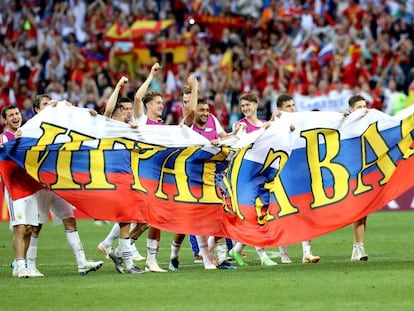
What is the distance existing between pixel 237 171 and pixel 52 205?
8.12 feet

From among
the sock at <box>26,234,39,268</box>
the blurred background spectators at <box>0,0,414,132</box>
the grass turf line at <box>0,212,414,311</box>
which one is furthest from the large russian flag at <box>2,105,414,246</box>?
the blurred background spectators at <box>0,0,414,132</box>

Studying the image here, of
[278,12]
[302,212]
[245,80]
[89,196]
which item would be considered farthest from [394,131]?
[278,12]

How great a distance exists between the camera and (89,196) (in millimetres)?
15617

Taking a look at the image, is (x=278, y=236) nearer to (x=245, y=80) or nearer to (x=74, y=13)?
(x=245, y=80)

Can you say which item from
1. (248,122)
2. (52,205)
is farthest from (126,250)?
(248,122)

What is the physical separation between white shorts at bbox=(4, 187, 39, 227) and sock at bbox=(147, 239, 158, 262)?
1.50 metres

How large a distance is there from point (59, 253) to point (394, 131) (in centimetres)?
625

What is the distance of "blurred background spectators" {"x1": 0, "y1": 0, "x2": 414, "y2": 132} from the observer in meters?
30.8

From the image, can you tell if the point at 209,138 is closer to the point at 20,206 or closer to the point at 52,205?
the point at 52,205

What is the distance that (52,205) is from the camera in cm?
1575

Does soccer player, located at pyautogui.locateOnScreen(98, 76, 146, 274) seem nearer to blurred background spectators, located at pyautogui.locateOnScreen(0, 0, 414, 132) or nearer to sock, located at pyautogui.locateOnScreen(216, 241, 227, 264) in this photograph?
sock, located at pyautogui.locateOnScreen(216, 241, 227, 264)

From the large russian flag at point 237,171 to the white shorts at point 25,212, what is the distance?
1.13 feet

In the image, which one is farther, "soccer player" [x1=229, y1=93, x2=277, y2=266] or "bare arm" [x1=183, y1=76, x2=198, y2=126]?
"soccer player" [x1=229, y1=93, x2=277, y2=266]

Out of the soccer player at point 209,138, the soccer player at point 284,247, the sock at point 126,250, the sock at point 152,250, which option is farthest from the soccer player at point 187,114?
the soccer player at point 284,247
